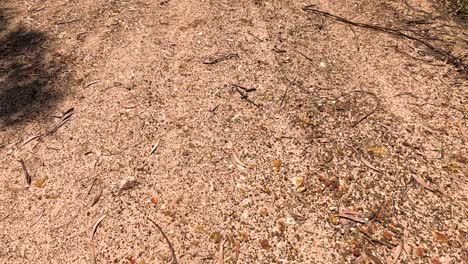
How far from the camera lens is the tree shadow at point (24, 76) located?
280cm

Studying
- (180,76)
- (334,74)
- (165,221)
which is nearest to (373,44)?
(334,74)

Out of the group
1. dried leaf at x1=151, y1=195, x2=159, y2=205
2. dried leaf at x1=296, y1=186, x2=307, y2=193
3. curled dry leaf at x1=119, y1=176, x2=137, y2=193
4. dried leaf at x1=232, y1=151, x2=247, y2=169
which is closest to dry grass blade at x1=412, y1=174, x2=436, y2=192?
dried leaf at x1=296, y1=186, x2=307, y2=193

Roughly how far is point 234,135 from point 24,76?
6.84 ft

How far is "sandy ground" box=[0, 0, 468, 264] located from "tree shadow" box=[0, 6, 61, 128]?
16mm

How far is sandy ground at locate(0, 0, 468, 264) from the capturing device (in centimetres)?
202

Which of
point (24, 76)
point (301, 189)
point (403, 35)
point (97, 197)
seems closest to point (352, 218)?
point (301, 189)

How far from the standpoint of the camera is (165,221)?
212 centimetres

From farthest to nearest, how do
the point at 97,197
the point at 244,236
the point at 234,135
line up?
the point at 234,135
the point at 97,197
the point at 244,236

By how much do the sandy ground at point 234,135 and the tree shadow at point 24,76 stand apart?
0.02 meters

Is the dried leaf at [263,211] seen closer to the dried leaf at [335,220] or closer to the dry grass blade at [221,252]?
the dry grass blade at [221,252]

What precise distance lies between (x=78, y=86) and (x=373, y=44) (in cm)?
267

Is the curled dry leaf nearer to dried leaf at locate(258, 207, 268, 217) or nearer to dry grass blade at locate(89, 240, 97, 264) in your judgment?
dry grass blade at locate(89, 240, 97, 264)

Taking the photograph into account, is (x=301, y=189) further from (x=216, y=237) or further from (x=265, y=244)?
(x=216, y=237)

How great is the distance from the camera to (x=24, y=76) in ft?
10.1
